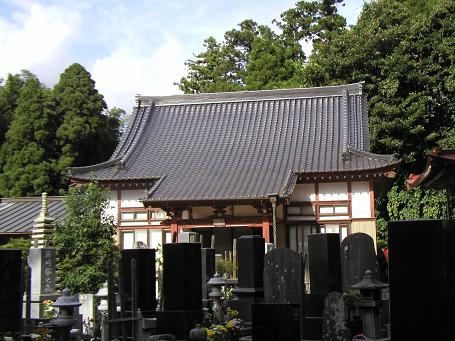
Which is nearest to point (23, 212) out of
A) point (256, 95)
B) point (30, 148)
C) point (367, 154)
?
point (30, 148)

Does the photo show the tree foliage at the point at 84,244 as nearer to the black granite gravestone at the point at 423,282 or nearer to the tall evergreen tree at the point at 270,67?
the black granite gravestone at the point at 423,282

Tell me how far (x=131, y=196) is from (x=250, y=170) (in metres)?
4.48

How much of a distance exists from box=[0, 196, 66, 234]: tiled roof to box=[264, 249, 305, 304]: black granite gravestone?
538 inches

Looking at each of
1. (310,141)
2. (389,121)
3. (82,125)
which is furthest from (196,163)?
(82,125)

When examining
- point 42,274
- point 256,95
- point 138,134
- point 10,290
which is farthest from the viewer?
point 256,95

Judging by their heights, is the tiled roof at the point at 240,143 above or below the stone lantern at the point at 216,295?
above

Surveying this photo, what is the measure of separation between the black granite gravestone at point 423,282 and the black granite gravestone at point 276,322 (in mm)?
2829

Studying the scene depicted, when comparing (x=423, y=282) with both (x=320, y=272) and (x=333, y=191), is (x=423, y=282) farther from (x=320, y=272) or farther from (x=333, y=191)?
(x=333, y=191)

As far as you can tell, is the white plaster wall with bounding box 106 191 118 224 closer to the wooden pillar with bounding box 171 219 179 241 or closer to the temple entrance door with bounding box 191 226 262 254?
the wooden pillar with bounding box 171 219 179 241

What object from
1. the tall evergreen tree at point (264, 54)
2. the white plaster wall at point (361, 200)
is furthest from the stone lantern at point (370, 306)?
the tall evergreen tree at point (264, 54)

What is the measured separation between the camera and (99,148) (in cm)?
3447

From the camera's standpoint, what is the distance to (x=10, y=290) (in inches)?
309

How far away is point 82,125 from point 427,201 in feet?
57.3

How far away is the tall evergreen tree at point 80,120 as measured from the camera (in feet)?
106
